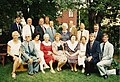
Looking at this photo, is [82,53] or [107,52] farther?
[82,53]

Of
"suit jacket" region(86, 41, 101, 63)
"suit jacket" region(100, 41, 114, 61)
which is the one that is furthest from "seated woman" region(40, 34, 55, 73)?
"suit jacket" region(100, 41, 114, 61)

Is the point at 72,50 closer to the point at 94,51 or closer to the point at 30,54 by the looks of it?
the point at 94,51

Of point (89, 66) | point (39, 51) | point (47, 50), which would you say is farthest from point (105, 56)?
point (39, 51)

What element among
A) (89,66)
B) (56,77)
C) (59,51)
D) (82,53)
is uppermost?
(59,51)

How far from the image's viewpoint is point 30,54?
35.3ft

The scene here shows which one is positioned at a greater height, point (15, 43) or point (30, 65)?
point (15, 43)

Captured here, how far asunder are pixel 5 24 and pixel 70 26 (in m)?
4.17

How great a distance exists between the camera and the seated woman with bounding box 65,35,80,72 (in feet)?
35.8

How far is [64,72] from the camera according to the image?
11.0 m

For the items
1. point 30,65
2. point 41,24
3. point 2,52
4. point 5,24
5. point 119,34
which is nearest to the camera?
point 30,65

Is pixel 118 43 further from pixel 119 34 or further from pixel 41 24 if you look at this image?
pixel 41 24

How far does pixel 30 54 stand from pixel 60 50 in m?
1.09

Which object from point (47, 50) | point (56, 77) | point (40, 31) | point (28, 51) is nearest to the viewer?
point (56, 77)

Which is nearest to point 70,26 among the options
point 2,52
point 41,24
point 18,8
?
point 41,24
